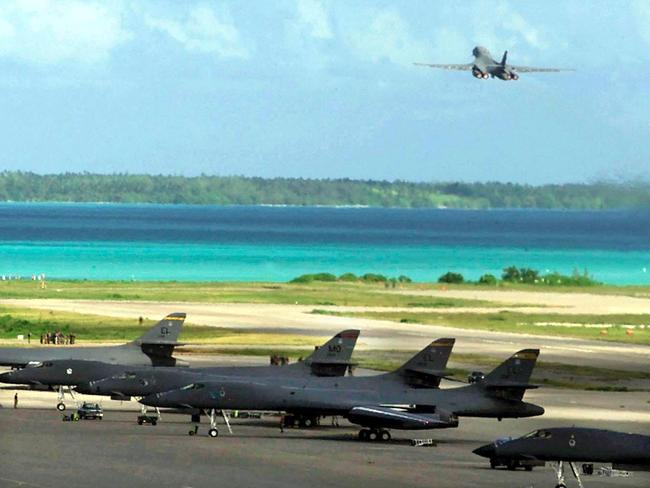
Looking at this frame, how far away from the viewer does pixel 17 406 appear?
97.4 m

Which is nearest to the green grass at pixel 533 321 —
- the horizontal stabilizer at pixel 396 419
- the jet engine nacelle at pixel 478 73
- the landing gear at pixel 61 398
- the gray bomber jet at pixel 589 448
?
the jet engine nacelle at pixel 478 73

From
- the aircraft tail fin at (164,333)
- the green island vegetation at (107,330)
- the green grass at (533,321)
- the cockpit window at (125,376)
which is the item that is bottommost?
the cockpit window at (125,376)

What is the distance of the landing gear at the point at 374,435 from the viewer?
84.5 meters

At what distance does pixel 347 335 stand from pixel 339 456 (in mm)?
21578

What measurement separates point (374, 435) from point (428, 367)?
24.0 ft

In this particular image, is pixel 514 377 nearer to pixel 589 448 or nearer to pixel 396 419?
pixel 396 419

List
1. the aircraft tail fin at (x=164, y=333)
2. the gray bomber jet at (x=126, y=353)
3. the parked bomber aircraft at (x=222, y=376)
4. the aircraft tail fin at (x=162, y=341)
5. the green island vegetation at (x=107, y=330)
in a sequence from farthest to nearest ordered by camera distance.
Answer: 1. the green island vegetation at (x=107, y=330)
2. the aircraft tail fin at (x=164, y=333)
3. the aircraft tail fin at (x=162, y=341)
4. the gray bomber jet at (x=126, y=353)
5. the parked bomber aircraft at (x=222, y=376)

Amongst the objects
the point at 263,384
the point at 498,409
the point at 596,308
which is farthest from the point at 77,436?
the point at 596,308

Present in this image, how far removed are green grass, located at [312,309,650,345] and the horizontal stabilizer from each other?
67.0 meters

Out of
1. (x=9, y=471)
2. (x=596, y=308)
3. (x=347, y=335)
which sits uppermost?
(x=596, y=308)

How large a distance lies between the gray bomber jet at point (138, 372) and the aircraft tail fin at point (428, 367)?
275 inches

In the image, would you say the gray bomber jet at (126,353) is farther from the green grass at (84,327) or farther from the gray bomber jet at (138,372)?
the green grass at (84,327)

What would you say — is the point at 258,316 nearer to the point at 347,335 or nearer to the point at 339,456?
the point at 347,335

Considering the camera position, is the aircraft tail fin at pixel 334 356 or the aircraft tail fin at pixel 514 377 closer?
the aircraft tail fin at pixel 514 377
